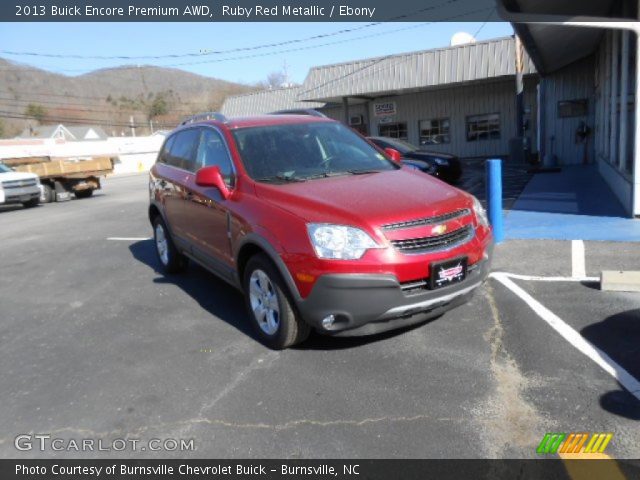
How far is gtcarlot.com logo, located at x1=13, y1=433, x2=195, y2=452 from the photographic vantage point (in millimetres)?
3199

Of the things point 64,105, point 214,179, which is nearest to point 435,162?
point 214,179

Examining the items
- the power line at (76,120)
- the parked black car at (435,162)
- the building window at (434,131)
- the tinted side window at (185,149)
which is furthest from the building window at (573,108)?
the power line at (76,120)

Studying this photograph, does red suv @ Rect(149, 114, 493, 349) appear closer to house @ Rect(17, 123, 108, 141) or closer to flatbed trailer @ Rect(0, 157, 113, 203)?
flatbed trailer @ Rect(0, 157, 113, 203)

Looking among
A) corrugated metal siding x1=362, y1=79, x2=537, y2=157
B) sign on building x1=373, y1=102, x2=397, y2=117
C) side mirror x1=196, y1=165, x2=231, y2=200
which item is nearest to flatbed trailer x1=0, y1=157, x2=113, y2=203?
sign on building x1=373, y1=102, x2=397, y2=117

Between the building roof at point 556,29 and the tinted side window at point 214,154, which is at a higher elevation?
the building roof at point 556,29

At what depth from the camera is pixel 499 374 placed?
374 centimetres

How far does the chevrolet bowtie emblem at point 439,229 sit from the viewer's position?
3.94 m

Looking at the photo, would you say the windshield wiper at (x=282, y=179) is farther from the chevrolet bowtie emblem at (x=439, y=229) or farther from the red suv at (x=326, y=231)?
the chevrolet bowtie emblem at (x=439, y=229)

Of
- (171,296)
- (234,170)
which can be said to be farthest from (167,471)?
(171,296)

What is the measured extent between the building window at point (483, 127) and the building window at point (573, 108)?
6.41m

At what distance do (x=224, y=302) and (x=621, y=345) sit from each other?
3695mm

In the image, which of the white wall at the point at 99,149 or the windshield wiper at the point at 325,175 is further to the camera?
the white wall at the point at 99,149

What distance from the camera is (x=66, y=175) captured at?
→ 19.2 m

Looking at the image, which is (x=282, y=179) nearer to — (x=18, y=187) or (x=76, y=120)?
(x=18, y=187)
